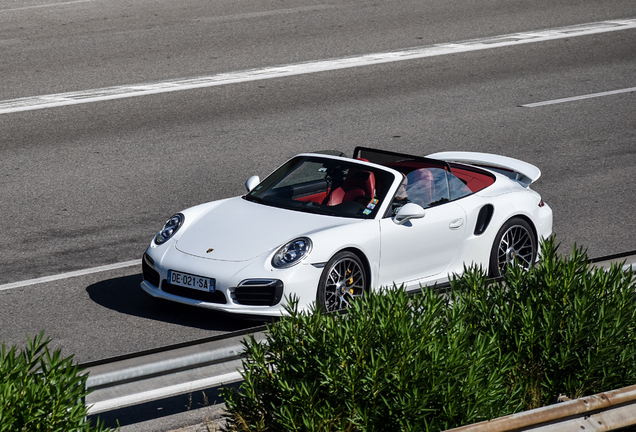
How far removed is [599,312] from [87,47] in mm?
13790

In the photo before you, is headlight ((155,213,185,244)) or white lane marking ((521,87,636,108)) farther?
white lane marking ((521,87,636,108))

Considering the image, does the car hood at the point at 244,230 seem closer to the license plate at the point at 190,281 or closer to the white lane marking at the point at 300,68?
the license plate at the point at 190,281

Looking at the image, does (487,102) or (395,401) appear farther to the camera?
(487,102)

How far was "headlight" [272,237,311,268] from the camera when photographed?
23.6 ft

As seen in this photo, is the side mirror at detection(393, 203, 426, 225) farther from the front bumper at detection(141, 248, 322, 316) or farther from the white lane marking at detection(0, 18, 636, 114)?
the white lane marking at detection(0, 18, 636, 114)

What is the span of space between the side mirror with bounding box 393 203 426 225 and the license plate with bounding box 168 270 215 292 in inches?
68.4

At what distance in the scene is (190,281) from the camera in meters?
7.28

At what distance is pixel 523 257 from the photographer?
8609 mm

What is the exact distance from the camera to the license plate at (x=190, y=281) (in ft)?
23.5

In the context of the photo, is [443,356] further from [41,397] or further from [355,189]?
[355,189]

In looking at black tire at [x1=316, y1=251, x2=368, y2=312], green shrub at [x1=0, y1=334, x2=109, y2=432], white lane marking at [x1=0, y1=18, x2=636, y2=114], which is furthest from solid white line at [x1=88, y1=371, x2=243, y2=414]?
white lane marking at [x1=0, y1=18, x2=636, y2=114]

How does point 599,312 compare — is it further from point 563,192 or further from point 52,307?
point 563,192

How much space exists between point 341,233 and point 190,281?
51.3 inches

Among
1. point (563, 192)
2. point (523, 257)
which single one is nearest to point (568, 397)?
point (523, 257)
